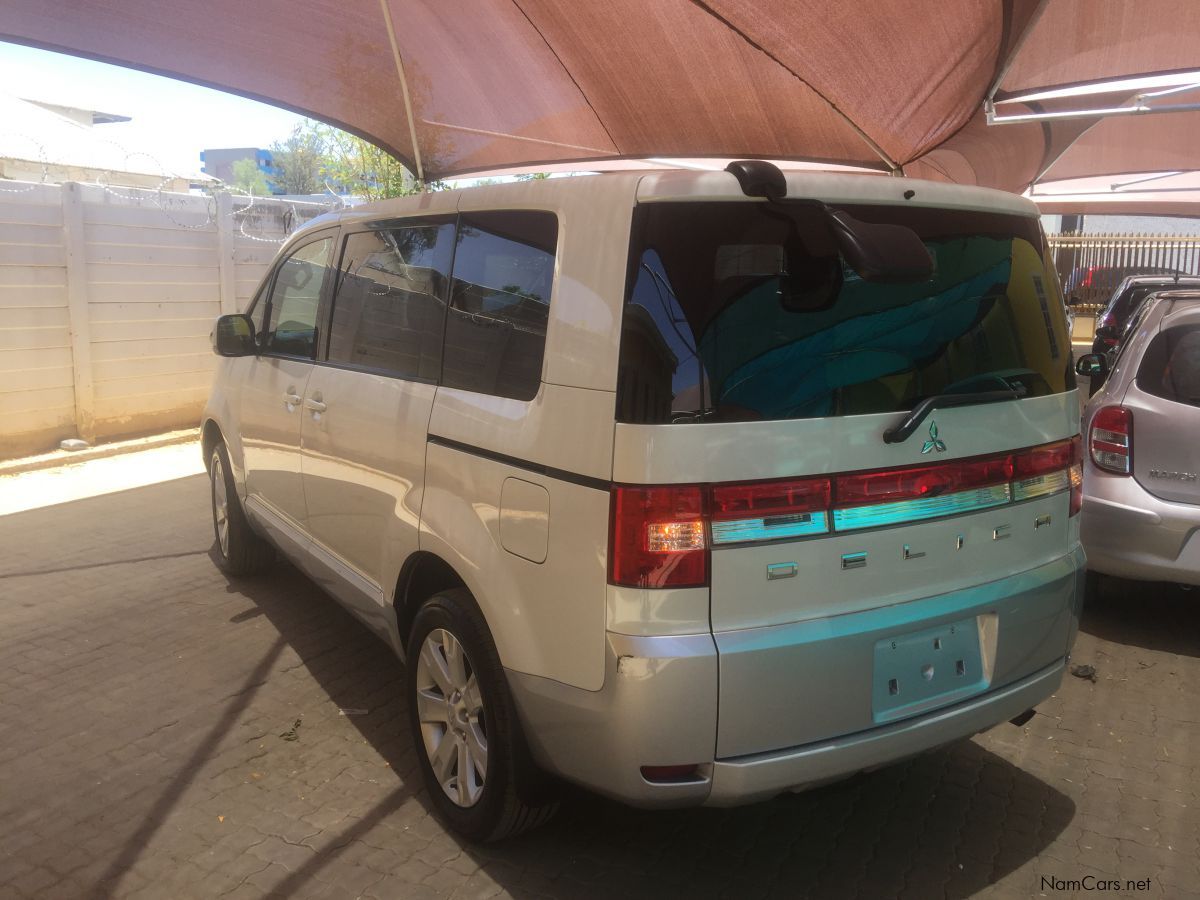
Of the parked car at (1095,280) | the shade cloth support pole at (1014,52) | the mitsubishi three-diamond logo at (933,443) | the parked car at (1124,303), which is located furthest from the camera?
the parked car at (1095,280)

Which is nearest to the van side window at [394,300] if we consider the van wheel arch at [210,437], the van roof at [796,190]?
the van roof at [796,190]

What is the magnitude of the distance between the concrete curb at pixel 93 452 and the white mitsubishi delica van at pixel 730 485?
7352 millimetres

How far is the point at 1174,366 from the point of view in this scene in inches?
205

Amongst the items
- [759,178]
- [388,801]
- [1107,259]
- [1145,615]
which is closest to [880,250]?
[759,178]

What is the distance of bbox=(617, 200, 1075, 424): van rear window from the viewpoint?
8.45 ft

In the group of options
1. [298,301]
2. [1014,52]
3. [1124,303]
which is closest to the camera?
[298,301]

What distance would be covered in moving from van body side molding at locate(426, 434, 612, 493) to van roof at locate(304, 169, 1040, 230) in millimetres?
725

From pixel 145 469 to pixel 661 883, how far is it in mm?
8017

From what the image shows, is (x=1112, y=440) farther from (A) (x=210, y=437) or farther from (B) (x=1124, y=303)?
(B) (x=1124, y=303)

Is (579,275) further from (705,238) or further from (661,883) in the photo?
(661,883)

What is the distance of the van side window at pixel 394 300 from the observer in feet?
11.7

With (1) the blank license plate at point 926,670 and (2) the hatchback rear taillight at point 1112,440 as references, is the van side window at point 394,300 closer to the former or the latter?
(1) the blank license plate at point 926,670

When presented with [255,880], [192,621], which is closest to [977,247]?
[255,880]

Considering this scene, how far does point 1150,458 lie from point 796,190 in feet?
11.1
